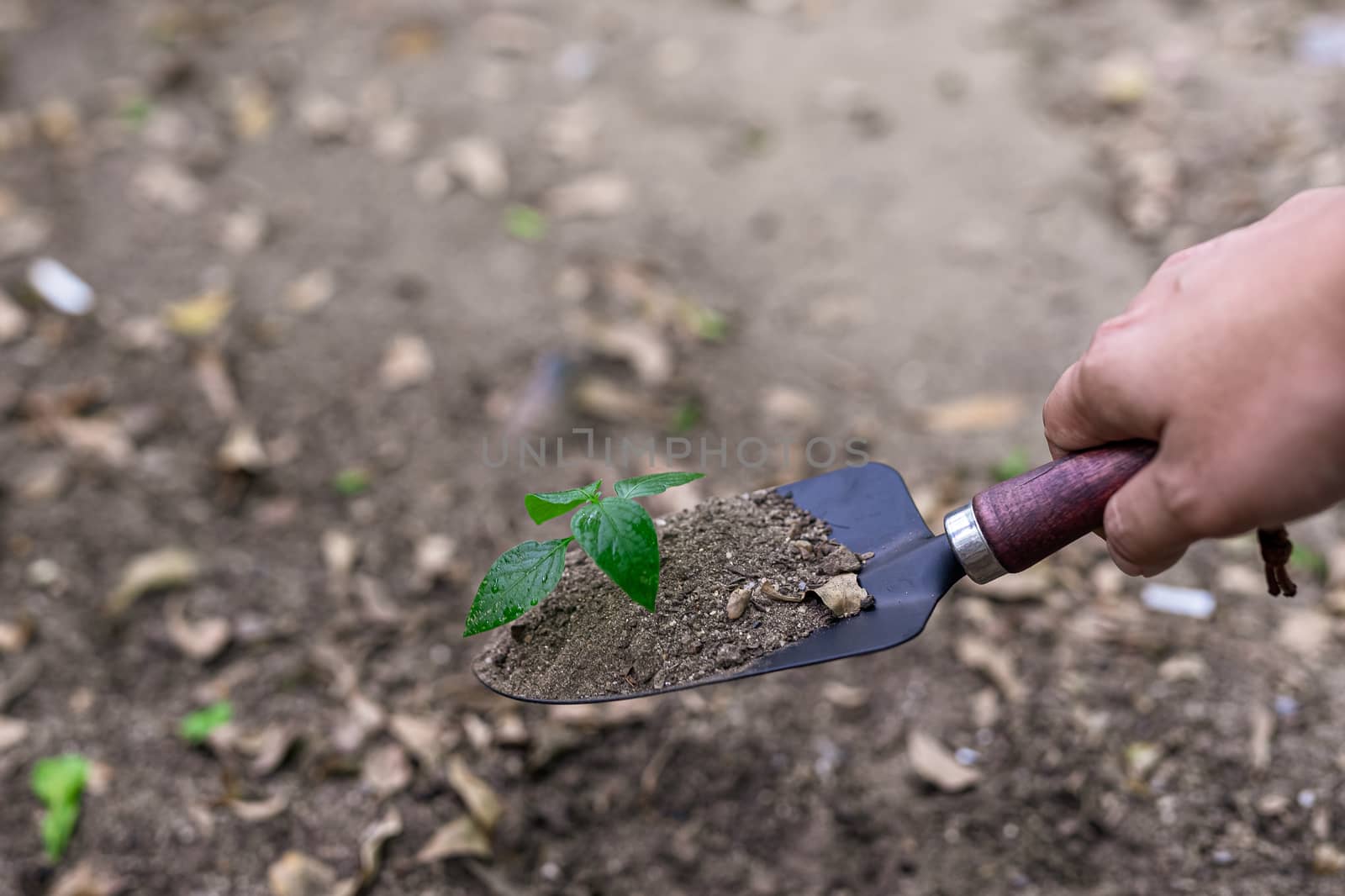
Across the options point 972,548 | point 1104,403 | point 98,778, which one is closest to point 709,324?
point 972,548

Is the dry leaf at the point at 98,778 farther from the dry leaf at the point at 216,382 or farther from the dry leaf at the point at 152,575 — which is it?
the dry leaf at the point at 216,382

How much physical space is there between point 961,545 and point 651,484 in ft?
1.37

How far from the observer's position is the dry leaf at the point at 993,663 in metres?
1.84

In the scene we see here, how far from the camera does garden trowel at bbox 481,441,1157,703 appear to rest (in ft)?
3.82

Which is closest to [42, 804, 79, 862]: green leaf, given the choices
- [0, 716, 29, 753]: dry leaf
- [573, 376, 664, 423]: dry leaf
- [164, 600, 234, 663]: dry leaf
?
[0, 716, 29, 753]: dry leaf

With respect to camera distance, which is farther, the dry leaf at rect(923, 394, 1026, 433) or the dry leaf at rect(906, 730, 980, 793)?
the dry leaf at rect(923, 394, 1026, 433)

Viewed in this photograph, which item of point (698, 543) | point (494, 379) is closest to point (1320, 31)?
point (494, 379)

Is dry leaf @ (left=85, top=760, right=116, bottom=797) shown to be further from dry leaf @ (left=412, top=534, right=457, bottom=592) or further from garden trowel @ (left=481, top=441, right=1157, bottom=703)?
garden trowel @ (left=481, top=441, right=1157, bottom=703)

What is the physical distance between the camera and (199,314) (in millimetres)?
2713

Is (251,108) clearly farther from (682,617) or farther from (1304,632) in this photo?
(1304,632)

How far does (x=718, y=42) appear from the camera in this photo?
3.75 m

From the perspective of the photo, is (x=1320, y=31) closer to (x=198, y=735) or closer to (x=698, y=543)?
(x=698, y=543)

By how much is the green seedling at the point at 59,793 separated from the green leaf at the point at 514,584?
0.99 meters

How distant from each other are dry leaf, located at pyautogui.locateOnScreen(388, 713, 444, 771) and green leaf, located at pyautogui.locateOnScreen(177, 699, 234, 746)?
12.8 inches
